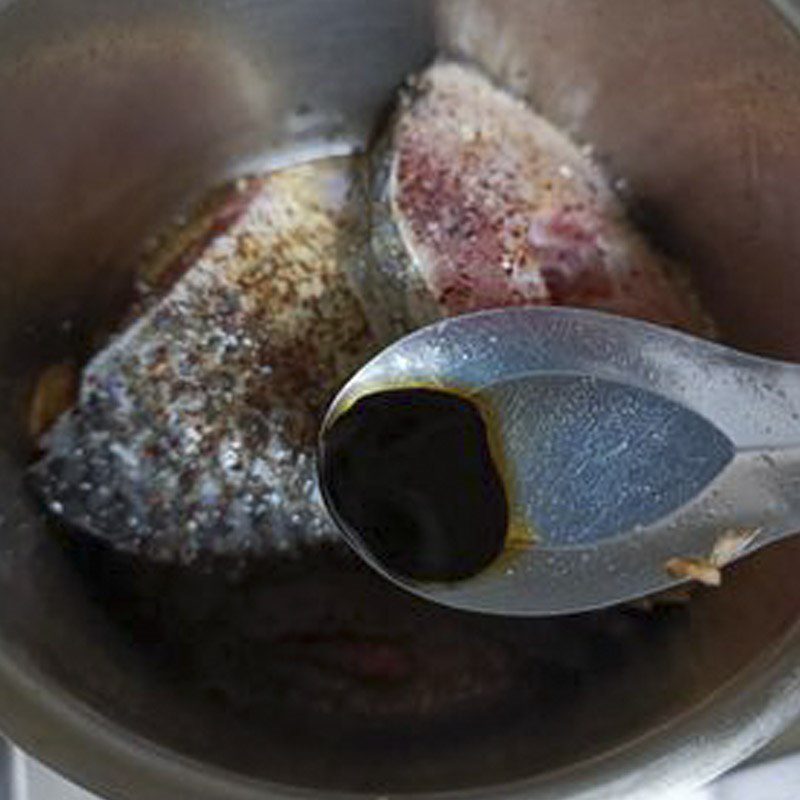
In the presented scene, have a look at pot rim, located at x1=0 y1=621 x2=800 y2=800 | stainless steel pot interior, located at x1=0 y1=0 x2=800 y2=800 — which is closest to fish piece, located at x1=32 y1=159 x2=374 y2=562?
stainless steel pot interior, located at x1=0 y1=0 x2=800 y2=800

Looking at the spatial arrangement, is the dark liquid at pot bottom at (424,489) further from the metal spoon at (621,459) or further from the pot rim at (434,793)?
the pot rim at (434,793)

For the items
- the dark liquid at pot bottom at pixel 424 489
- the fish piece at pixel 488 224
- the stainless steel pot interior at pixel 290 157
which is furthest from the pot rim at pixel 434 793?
the fish piece at pixel 488 224

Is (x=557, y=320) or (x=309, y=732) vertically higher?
(x=557, y=320)

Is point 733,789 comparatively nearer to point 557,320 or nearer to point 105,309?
point 557,320

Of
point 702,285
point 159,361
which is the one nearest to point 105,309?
point 159,361

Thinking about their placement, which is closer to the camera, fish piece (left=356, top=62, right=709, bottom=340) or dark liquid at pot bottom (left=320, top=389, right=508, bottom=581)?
dark liquid at pot bottom (left=320, top=389, right=508, bottom=581)

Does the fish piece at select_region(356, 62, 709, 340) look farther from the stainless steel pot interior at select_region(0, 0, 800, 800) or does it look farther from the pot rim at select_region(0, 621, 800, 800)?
the pot rim at select_region(0, 621, 800, 800)
